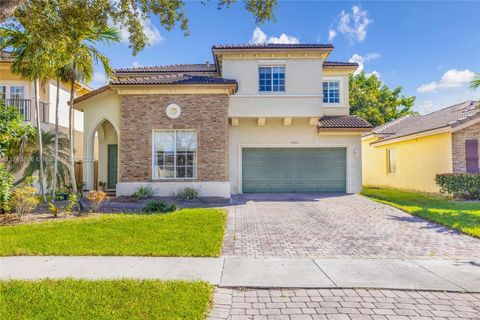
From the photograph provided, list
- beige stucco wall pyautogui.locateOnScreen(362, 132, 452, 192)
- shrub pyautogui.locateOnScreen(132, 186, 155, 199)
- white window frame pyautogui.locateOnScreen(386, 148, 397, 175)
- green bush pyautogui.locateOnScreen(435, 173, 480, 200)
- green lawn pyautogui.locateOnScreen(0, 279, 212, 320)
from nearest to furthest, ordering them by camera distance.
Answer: green lawn pyautogui.locateOnScreen(0, 279, 212, 320)
shrub pyautogui.locateOnScreen(132, 186, 155, 199)
green bush pyautogui.locateOnScreen(435, 173, 480, 200)
beige stucco wall pyautogui.locateOnScreen(362, 132, 452, 192)
white window frame pyautogui.locateOnScreen(386, 148, 397, 175)

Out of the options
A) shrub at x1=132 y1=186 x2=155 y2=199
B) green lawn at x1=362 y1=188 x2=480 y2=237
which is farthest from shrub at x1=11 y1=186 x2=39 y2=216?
green lawn at x1=362 y1=188 x2=480 y2=237

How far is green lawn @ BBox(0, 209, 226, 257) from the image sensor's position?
21.0 feet

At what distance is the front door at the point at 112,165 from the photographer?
56.4 ft

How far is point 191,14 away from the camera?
9055 mm

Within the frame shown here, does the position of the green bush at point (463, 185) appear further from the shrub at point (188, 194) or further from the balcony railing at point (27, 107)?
the balcony railing at point (27, 107)

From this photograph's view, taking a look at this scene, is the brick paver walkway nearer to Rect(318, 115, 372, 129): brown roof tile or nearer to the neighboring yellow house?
Rect(318, 115, 372, 129): brown roof tile

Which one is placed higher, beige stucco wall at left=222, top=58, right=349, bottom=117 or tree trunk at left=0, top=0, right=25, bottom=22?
beige stucco wall at left=222, top=58, right=349, bottom=117

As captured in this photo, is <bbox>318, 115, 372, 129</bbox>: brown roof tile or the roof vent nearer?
<bbox>318, 115, 372, 129</bbox>: brown roof tile

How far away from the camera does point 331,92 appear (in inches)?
750

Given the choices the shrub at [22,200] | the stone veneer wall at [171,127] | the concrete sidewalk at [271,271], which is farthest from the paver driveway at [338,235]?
the shrub at [22,200]

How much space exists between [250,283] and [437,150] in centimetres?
→ 1687

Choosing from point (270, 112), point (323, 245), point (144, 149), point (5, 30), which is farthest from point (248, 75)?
point (323, 245)

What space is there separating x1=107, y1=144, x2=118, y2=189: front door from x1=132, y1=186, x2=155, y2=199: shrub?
359cm

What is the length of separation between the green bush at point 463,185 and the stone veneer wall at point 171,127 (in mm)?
11634
